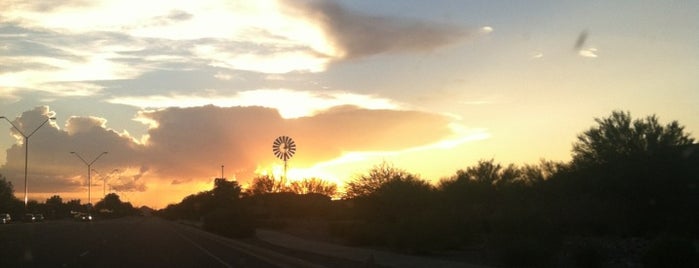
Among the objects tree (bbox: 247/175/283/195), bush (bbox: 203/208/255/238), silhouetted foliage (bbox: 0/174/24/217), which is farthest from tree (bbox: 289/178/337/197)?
silhouetted foliage (bbox: 0/174/24/217)

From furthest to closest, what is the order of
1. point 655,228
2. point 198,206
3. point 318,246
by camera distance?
point 198,206
point 318,246
point 655,228

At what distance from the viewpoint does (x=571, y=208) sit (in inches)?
1654

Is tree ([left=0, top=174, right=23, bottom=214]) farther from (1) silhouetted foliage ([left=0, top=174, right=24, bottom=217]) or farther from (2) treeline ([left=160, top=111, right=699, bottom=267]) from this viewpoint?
(2) treeline ([left=160, top=111, right=699, bottom=267])

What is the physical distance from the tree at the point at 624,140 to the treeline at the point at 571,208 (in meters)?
0.06

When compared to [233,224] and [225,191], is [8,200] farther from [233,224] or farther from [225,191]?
[233,224]

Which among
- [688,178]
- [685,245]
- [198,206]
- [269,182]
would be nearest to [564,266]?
[685,245]

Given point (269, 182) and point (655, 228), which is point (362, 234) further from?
point (269, 182)

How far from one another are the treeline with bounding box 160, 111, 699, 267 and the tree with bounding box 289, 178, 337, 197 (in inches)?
2492

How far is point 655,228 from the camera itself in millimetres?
39094

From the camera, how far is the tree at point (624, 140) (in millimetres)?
43438

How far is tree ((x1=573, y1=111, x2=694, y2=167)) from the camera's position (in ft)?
143

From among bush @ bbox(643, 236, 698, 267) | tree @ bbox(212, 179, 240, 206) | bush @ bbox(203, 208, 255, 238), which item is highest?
tree @ bbox(212, 179, 240, 206)

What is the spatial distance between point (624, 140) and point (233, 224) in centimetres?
3460

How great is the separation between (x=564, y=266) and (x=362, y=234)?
18.2 m
